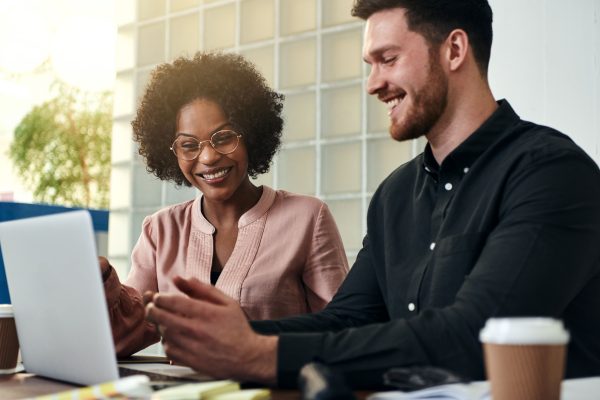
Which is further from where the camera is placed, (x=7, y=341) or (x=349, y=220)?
(x=349, y=220)

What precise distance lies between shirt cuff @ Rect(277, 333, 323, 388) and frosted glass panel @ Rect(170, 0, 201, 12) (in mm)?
2891

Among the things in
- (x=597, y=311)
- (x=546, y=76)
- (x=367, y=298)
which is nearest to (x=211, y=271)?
(x=367, y=298)

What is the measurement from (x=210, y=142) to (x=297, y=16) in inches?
55.9

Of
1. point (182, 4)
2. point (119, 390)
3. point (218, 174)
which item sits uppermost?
point (182, 4)

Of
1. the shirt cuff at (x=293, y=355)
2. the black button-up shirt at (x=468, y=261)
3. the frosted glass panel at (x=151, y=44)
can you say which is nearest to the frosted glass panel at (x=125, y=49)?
the frosted glass panel at (x=151, y=44)

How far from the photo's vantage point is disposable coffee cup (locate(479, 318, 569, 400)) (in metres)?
0.68

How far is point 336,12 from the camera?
10.2ft

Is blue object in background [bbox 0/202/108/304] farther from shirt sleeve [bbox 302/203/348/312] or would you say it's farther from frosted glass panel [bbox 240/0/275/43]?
frosted glass panel [bbox 240/0/275/43]

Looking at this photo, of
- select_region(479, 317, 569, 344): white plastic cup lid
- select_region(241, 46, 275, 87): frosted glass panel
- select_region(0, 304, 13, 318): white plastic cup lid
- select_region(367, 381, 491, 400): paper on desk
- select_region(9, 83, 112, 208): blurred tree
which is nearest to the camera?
select_region(479, 317, 569, 344): white plastic cup lid

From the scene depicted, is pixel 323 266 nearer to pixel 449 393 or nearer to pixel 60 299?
pixel 60 299

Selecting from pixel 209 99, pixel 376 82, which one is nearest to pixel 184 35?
pixel 209 99

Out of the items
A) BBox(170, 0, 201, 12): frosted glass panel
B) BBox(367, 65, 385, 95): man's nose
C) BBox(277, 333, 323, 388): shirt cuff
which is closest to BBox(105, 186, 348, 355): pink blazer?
BBox(367, 65, 385, 95): man's nose

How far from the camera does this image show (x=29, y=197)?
627cm

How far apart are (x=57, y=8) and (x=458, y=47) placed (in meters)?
5.79
